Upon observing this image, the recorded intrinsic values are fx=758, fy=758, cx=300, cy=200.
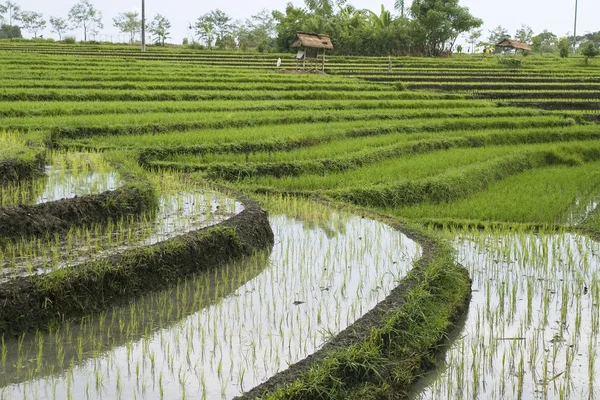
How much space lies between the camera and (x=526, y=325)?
16.6 feet

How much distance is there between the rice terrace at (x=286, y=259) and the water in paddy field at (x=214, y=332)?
0.6 inches

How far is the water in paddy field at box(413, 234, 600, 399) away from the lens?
4.17 metres

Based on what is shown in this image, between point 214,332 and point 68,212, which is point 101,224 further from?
point 214,332

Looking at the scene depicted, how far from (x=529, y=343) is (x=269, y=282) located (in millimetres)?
1910

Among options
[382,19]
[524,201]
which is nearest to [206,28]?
[382,19]

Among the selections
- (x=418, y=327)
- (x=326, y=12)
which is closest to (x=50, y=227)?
(x=418, y=327)

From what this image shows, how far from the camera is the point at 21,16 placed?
1941 inches

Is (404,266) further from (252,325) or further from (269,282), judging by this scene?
(252,325)

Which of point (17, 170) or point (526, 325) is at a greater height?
point (17, 170)

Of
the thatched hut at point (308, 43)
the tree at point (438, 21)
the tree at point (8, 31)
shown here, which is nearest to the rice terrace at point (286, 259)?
the thatched hut at point (308, 43)

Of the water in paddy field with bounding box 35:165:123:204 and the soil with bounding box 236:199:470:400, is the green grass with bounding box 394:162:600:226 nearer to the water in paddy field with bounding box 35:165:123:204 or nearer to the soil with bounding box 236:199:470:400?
the soil with bounding box 236:199:470:400

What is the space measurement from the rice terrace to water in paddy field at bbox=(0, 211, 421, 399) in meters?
0.02

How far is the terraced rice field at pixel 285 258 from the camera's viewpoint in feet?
13.4

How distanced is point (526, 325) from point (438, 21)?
104 feet
